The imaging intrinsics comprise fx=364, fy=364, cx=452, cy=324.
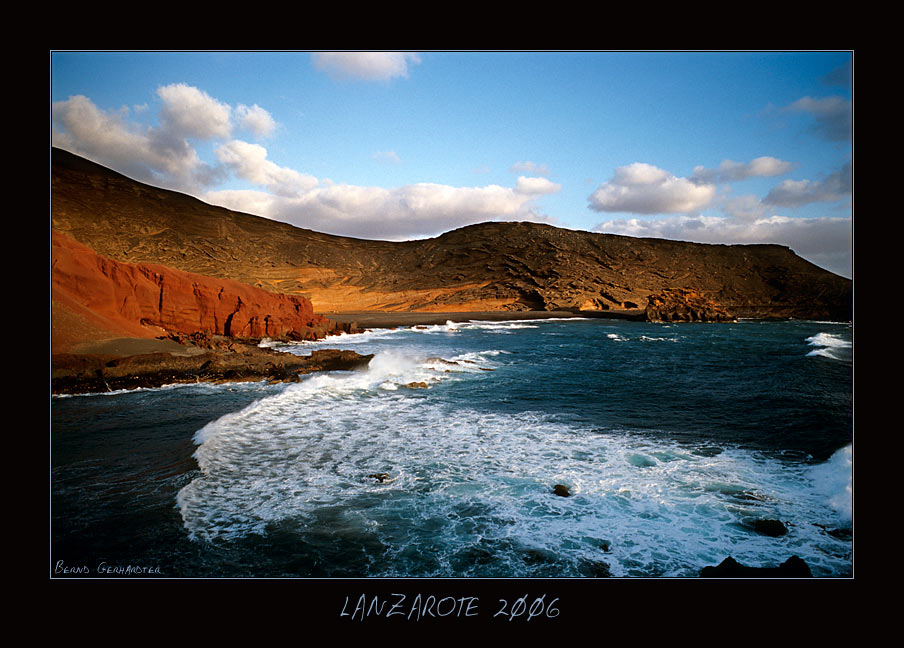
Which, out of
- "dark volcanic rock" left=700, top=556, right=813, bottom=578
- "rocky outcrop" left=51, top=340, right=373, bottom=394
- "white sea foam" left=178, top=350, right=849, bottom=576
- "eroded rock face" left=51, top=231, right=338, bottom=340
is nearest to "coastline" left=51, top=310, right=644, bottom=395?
"rocky outcrop" left=51, top=340, right=373, bottom=394

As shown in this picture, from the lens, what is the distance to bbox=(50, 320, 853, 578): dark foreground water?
2418 mm

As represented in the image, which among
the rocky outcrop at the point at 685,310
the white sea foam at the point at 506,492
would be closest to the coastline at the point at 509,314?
the rocky outcrop at the point at 685,310

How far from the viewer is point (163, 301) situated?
1078cm

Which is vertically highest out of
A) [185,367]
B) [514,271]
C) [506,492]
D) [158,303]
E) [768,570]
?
[514,271]

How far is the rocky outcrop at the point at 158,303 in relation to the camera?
692 centimetres

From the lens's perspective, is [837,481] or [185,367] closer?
[837,481]

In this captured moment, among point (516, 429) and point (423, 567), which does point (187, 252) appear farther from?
point (423, 567)

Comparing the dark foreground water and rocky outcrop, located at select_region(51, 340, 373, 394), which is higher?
rocky outcrop, located at select_region(51, 340, 373, 394)

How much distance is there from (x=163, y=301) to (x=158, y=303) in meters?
0.17

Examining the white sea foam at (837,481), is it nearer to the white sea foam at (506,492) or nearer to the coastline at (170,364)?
the white sea foam at (506,492)

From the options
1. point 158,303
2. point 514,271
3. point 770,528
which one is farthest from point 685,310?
point 158,303

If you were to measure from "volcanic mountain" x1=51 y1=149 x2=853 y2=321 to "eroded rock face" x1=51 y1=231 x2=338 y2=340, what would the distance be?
12.1 meters

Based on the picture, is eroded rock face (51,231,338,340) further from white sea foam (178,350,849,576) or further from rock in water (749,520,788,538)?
rock in water (749,520,788,538)

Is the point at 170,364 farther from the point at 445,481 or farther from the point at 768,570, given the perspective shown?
the point at 768,570
